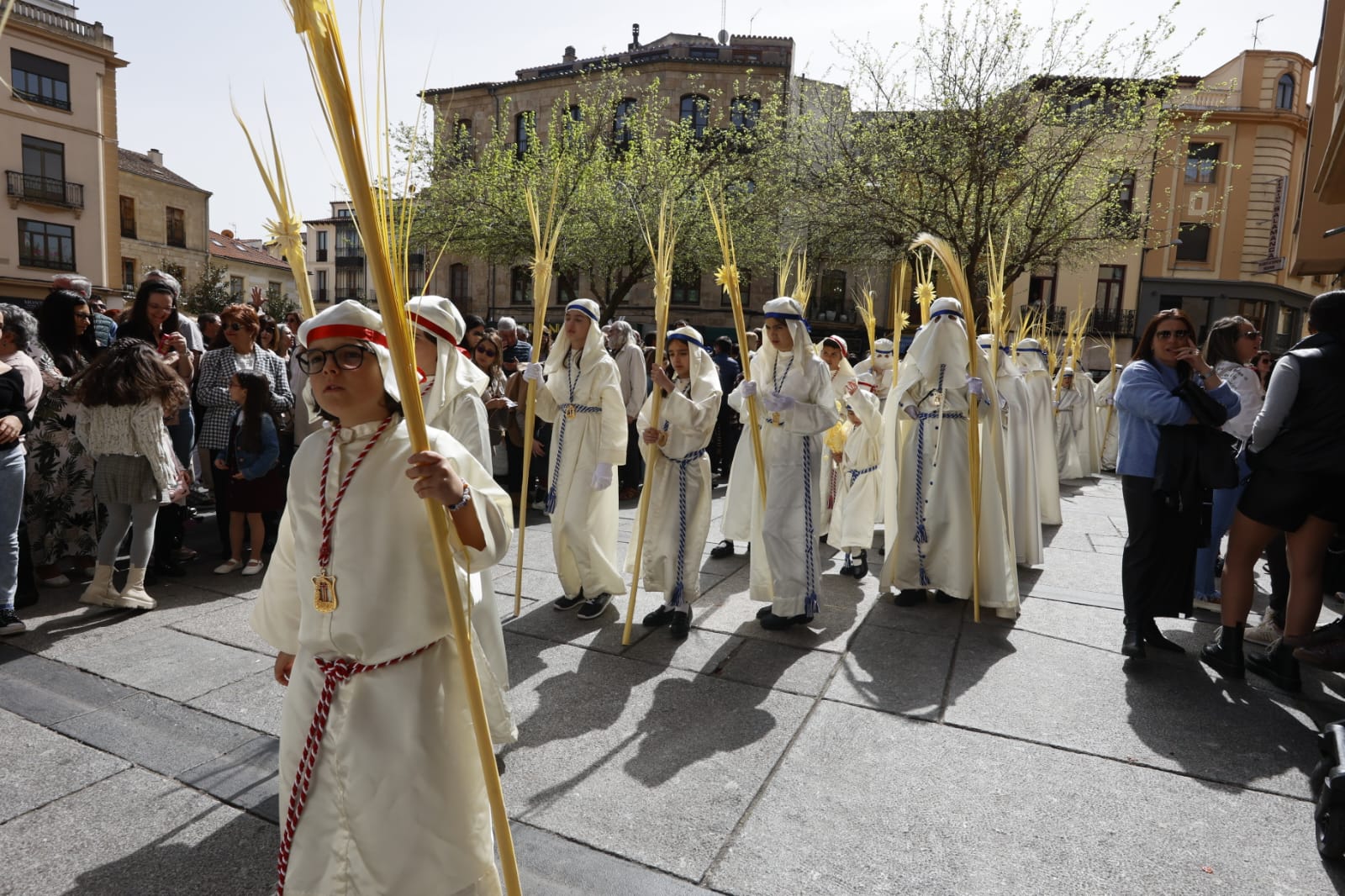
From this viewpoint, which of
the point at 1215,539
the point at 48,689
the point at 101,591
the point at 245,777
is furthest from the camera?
the point at 1215,539

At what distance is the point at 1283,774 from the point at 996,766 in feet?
3.73

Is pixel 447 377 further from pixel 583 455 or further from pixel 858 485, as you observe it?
pixel 858 485

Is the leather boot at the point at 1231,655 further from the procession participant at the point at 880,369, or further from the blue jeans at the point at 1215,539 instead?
the procession participant at the point at 880,369

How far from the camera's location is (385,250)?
5.67 ft

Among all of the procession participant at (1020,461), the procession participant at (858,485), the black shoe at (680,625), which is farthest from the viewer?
the procession participant at (1020,461)

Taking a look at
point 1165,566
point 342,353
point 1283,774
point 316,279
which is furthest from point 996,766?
point 316,279

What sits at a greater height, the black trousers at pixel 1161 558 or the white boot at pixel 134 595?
the black trousers at pixel 1161 558

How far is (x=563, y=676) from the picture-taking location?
4.15m

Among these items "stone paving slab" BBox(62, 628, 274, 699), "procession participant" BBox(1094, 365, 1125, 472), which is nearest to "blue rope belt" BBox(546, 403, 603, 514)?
"stone paving slab" BBox(62, 628, 274, 699)

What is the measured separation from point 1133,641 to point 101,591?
19.5 ft

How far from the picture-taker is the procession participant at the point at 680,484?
497 cm

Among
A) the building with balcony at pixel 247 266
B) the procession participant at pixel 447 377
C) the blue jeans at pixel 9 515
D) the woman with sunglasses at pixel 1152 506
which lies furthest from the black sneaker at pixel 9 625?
the building with balcony at pixel 247 266

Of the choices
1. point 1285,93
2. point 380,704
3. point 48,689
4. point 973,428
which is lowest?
point 48,689

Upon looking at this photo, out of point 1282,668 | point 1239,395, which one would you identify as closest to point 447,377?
point 1282,668
